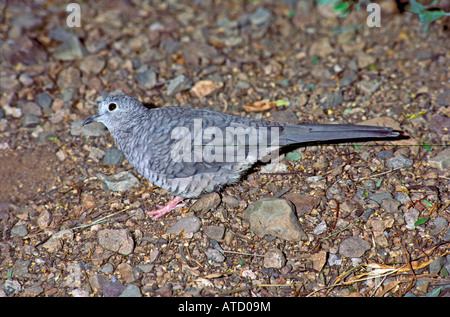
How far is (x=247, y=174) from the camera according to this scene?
4.48 meters

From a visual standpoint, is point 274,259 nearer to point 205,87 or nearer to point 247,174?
point 247,174

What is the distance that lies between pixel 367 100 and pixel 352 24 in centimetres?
154

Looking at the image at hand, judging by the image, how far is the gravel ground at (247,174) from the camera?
12.1 ft

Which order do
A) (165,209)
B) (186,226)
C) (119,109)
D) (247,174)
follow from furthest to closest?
(247,174) < (119,109) < (165,209) < (186,226)

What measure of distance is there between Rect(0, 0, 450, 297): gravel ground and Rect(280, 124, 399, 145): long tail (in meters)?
0.44

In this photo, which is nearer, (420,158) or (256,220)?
(256,220)

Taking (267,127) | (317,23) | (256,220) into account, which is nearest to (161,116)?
(267,127)

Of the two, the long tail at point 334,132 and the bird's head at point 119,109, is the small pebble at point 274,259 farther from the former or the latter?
the bird's head at point 119,109

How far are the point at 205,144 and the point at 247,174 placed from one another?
0.67 meters

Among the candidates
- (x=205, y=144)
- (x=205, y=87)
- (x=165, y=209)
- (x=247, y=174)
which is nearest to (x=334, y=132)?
(x=247, y=174)

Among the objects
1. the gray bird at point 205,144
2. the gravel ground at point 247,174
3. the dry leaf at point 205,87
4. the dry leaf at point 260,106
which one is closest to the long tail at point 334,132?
the gray bird at point 205,144

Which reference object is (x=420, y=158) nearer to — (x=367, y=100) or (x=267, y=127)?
(x=367, y=100)

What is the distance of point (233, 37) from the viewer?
611 centimetres
